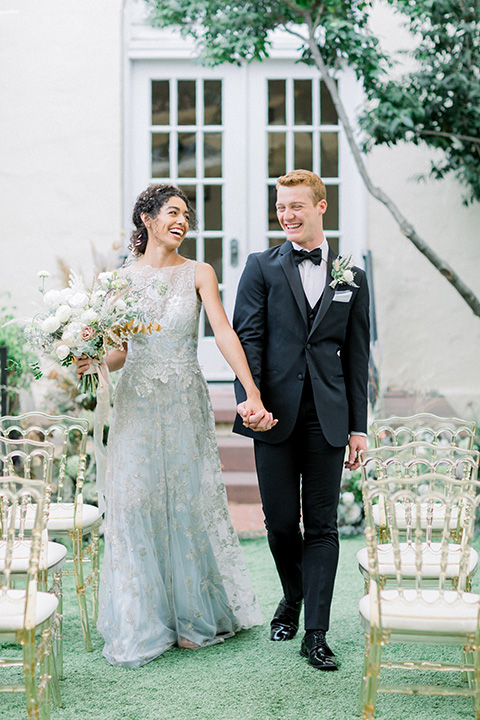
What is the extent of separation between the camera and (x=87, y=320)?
2.99m

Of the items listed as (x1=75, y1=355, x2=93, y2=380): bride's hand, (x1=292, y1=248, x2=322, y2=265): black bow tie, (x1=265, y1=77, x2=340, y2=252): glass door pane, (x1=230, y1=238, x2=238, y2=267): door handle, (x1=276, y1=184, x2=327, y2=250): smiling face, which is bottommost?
(x1=75, y1=355, x2=93, y2=380): bride's hand

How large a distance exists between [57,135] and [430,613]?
5.83 m

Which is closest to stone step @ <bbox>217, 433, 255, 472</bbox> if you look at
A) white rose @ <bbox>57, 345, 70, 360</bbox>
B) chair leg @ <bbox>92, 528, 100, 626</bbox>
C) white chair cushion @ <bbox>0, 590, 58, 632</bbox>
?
chair leg @ <bbox>92, 528, 100, 626</bbox>

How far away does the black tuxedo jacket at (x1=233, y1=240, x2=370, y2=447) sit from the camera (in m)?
3.09

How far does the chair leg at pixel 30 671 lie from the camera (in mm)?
2248

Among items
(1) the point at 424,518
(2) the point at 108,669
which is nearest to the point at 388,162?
(1) the point at 424,518

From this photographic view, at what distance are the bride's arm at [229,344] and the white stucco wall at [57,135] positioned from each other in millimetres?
3764

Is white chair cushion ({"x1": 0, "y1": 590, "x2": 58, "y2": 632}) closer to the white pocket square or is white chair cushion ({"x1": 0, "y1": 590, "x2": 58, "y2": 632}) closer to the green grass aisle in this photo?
the green grass aisle

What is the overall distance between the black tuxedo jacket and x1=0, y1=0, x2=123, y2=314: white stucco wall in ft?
13.2

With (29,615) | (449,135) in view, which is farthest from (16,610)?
(449,135)

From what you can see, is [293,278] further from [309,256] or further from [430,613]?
[430,613]

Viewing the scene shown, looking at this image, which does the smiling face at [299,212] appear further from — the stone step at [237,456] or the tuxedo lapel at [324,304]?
the stone step at [237,456]

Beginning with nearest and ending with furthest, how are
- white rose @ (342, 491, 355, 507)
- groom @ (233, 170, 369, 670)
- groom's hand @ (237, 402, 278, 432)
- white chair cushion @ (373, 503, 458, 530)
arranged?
1. groom's hand @ (237, 402, 278, 432)
2. groom @ (233, 170, 369, 670)
3. white chair cushion @ (373, 503, 458, 530)
4. white rose @ (342, 491, 355, 507)

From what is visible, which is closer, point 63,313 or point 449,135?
point 63,313
